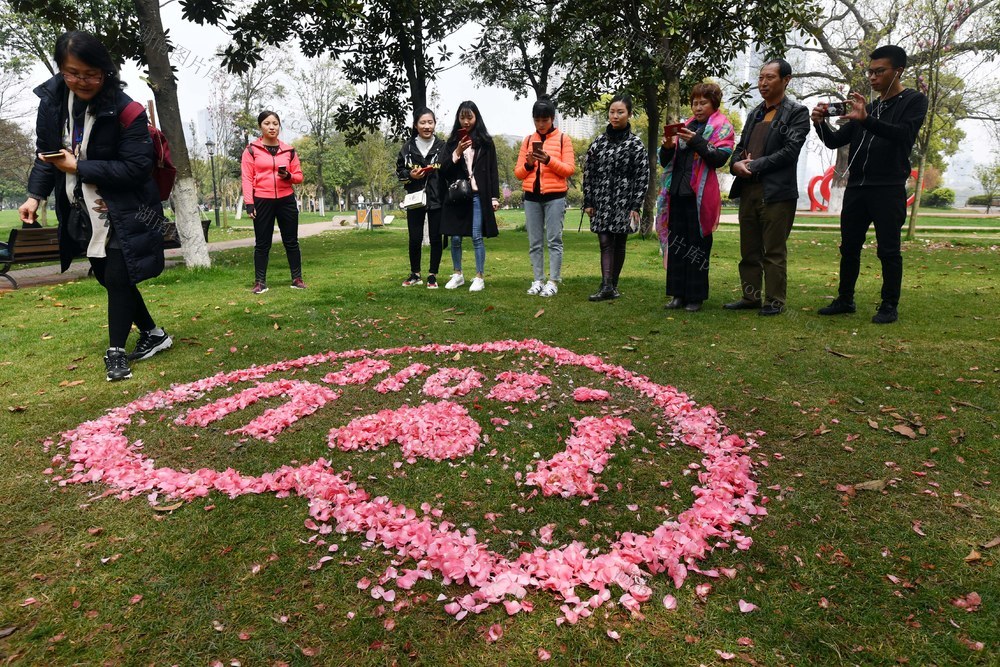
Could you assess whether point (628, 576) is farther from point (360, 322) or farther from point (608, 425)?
point (360, 322)

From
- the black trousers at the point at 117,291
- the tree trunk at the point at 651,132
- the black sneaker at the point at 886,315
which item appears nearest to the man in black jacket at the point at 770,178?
the black sneaker at the point at 886,315

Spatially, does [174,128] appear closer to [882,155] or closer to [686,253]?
[686,253]

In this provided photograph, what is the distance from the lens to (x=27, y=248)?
1034 centimetres

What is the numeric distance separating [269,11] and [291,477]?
12913 mm

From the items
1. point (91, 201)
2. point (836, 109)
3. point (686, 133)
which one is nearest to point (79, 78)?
point (91, 201)

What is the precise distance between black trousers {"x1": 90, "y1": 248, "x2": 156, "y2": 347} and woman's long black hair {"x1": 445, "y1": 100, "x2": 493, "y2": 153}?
173 inches

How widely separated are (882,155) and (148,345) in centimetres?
715

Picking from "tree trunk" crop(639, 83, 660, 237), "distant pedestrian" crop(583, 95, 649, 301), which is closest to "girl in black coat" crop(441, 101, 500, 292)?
"distant pedestrian" crop(583, 95, 649, 301)

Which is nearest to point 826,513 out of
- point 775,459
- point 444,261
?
point 775,459

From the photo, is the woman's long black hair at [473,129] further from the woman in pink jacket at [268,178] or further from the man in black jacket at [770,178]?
the man in black jacket at [770,178]

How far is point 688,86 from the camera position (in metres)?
14.9

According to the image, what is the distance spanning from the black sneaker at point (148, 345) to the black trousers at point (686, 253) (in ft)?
17.7

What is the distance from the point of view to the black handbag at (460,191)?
756 cm

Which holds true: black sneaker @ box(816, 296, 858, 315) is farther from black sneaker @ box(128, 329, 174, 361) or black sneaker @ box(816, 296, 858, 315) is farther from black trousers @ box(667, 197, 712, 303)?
black sneaker @ box(128, 329, 174, 361)
